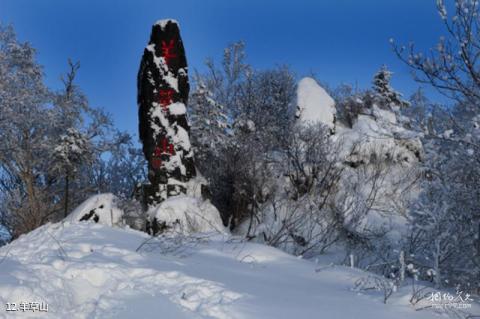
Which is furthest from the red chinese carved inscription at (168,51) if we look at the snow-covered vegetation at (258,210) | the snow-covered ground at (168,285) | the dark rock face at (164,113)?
the snow-covered ground at (168,285)

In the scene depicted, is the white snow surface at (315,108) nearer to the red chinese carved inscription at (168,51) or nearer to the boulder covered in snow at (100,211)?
the red chinese carved inscription at (168,51)

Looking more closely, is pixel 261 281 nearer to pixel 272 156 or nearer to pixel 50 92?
pixel 272 156

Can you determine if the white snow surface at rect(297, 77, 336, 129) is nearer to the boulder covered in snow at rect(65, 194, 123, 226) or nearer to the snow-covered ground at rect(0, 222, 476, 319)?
the boulder covered in snow at rect(65, 194, 123, 226)

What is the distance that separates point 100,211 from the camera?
10914mm

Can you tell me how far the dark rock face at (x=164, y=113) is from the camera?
38.7 feet

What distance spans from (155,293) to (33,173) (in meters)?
15.5

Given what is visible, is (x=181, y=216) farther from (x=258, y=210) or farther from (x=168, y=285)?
(x=168, y=285)

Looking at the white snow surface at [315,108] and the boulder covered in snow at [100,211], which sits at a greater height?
the white snow surface at [315,108]

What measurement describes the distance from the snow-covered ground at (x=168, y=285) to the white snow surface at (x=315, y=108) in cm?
1038

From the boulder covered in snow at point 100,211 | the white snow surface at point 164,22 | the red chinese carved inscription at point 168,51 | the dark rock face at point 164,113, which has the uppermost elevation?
the white snow surface at point 164,22

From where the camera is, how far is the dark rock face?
11781mm

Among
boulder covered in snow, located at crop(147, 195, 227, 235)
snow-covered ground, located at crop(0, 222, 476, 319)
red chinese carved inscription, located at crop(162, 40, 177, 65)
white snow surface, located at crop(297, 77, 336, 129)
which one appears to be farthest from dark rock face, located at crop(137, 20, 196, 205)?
snow-covered ground, located at crop(0, 222, 476, 319)

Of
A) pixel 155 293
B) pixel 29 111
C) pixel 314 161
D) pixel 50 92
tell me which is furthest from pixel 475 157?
pixel 50 92

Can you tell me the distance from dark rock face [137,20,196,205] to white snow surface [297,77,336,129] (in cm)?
465
